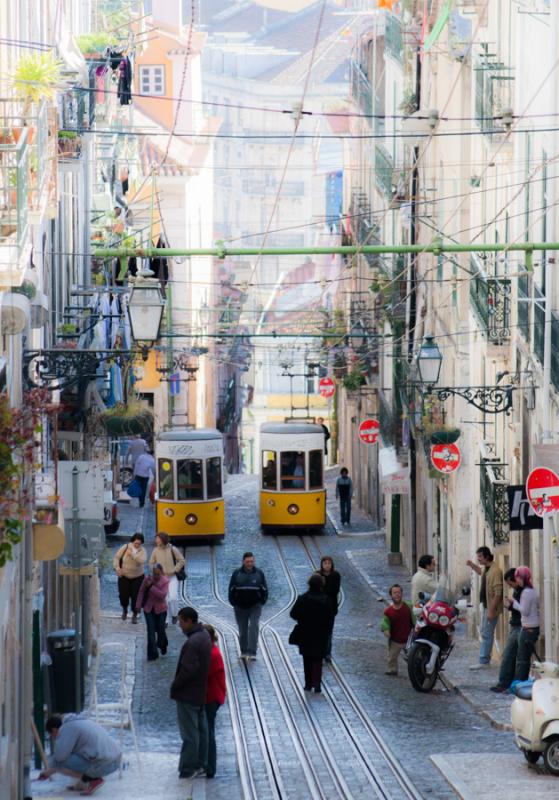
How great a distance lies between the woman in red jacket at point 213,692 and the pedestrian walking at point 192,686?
17 centimetres

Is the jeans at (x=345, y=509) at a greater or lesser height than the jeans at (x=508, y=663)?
lesser

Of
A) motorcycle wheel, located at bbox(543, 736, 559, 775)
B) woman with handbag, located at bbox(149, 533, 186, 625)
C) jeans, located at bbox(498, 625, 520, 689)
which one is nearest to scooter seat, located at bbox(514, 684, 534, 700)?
motorcycle wheel, located at bbox(543, 736, 559, 775)

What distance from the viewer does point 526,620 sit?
16703 millimetres

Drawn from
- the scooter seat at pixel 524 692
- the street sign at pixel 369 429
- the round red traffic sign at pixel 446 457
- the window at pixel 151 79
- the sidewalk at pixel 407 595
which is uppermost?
the window at pixel 151 79

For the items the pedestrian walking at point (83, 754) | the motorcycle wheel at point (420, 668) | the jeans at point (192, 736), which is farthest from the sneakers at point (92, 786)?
the motorcycle wheel at point (420, 668)

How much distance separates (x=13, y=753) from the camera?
39.2 ft

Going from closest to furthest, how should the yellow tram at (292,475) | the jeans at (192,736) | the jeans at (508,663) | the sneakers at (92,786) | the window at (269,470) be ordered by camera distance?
the sneakers at (92,786) < the jeans at (192,736) < the jeans at (508,663) < the yellow tram at (292,475) < the window at (269,470)

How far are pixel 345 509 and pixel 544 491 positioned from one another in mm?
22819

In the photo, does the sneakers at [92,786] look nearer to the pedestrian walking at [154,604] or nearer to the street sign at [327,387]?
the pedestrian walking at [154,604]

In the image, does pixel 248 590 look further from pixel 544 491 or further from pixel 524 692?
pixel 524 692

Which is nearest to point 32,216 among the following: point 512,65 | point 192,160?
point 512,65

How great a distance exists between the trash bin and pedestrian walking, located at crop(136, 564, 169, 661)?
3.71 m

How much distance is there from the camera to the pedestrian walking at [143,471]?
124 ft

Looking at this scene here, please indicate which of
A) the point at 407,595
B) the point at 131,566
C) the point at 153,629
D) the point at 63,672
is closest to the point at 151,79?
the point at 407,595
